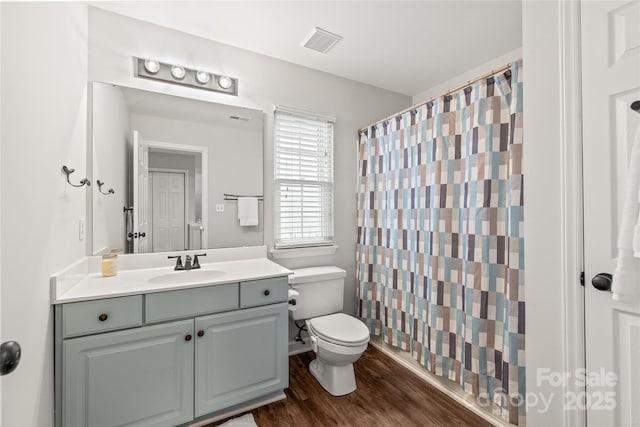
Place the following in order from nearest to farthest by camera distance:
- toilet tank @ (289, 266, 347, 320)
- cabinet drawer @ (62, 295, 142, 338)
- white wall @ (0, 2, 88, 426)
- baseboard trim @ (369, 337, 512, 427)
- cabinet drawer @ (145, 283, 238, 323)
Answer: white wall @ (0, 2, 88, 426)
cabinet drawer @ (62, 295, 142, 338)
cabinet drawer @ (145, 283, 238, 323)
baseboard trim @ (369, 337, 512, 427)
toilet tank @ (289, 266, 347, 320)

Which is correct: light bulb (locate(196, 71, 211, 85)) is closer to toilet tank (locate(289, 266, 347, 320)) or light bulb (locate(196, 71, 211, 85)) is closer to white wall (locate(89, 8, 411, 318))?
white wall (locate(89, 8, 411, 318))

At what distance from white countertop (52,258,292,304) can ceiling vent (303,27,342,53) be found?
Result: 67.0 inches

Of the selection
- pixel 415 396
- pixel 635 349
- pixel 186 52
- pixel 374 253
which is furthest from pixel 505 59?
pixel 415 396

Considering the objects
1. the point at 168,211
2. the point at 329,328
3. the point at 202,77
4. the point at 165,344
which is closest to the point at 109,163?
the point at 168,211

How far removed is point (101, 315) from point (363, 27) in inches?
91.7

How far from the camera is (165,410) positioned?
4.54ft

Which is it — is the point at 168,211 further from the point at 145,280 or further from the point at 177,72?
the point at 177,72

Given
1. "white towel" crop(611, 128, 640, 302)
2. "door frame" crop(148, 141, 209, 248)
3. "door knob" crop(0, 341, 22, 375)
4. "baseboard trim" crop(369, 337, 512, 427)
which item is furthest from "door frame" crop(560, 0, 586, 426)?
"door frame" crop(148, 141, 209, 248)

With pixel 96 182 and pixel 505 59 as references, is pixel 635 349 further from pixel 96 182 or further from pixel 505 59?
pixel 96 182

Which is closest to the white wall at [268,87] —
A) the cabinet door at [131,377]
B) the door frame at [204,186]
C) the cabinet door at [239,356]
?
the door frame at [204,186]

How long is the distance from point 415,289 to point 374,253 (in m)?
0.53

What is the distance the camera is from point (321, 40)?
1966 mm

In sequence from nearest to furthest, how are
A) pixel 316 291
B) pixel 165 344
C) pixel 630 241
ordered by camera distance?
pixel 630 241
pixel 165 344
pixel 316 291

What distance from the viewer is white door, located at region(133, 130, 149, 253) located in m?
1.76
